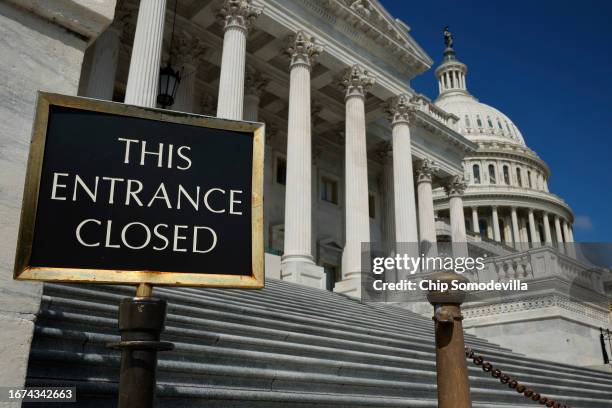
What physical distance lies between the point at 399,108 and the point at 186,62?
10218mm

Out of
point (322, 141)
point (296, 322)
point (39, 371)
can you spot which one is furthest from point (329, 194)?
point (39, 371)

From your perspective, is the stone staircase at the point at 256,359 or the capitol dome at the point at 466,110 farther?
the capitol dome at the point at 466,110

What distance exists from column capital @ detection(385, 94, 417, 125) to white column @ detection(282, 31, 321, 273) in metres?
5.60

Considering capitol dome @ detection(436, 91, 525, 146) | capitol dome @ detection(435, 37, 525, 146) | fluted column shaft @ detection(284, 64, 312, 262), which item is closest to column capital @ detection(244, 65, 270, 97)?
fluted column shaft @ detection(284, 64, 312, 262)

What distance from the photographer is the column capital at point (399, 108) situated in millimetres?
24297

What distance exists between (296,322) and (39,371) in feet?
19.2

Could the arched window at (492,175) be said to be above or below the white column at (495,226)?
above

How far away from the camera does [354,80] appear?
22.1 meters

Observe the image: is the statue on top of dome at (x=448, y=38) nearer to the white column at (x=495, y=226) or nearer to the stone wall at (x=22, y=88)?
the white column at (x=495, y=226)

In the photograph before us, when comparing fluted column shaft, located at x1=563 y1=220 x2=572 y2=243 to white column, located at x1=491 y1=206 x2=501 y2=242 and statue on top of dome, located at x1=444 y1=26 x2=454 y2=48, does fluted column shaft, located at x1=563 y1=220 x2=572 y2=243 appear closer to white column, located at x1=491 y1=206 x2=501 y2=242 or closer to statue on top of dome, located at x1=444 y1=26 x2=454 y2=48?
white column, located at x1=491 y1=206 x2=501 y2=242

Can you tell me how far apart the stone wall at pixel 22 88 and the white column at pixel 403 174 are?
20266mm

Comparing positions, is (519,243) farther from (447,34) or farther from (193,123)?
(193,123)

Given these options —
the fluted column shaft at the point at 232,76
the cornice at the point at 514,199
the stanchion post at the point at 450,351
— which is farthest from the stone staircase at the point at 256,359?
the cornice at the point at 514,199

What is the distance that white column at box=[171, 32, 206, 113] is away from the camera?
19125mm
